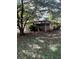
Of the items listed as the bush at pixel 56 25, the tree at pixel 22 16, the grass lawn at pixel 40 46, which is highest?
the tree at pixel 22 16

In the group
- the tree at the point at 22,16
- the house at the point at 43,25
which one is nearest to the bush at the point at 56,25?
the house at the point at 43,25

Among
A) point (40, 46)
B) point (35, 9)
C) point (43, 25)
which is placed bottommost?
point (40, 46)

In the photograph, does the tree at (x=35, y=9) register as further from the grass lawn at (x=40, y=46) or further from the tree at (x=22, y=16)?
the grass lawn at (x=40, y=46)

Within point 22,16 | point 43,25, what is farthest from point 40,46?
point 22,16

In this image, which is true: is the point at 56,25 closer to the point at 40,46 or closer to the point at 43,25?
the point at 43,25

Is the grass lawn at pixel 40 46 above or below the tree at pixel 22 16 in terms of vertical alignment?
below

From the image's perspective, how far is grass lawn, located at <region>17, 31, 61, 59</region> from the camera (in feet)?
5.09

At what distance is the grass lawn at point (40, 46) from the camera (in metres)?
1.55

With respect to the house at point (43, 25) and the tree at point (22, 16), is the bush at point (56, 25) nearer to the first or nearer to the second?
the house at point (43, 25)

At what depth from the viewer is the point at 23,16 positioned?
1549 mm

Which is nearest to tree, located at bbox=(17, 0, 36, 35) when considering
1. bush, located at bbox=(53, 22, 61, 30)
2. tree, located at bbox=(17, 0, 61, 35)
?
tree, located at bbox=(17, 0, 61, 35)

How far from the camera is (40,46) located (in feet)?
5.14
